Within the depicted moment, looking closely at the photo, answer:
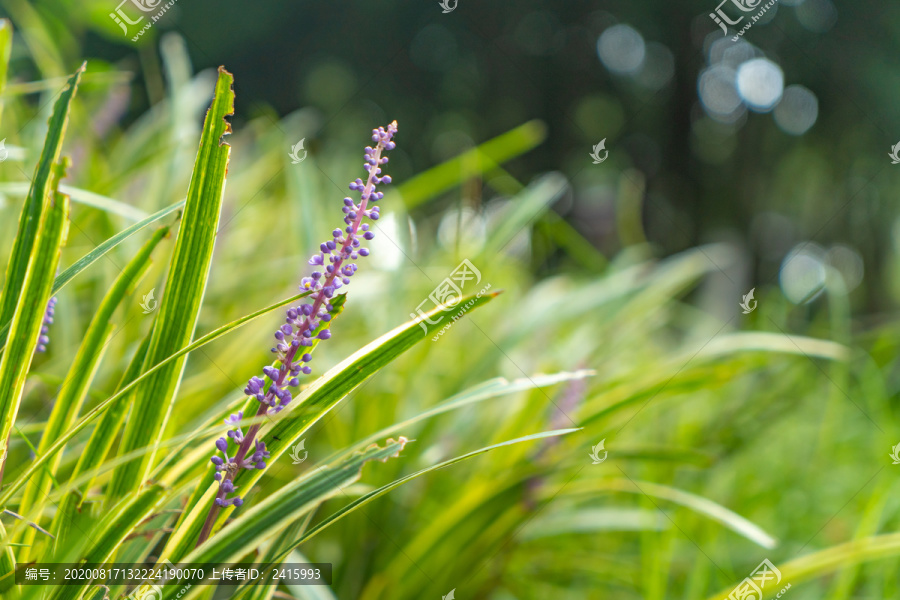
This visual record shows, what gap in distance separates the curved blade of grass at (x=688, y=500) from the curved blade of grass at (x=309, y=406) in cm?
55

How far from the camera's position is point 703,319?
206 cm

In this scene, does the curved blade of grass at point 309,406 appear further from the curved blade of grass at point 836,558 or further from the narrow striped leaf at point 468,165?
the narrow striped leaf at point 468,165

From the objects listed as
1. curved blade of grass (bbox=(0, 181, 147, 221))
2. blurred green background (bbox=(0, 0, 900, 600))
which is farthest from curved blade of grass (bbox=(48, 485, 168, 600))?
curved blade of grass (bbox=(0, 181, 147, 221))

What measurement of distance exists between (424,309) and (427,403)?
200mm

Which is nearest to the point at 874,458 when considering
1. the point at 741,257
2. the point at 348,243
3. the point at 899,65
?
the point at 348,243

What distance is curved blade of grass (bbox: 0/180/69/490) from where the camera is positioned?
0.47 metres

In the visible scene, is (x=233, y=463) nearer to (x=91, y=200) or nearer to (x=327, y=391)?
(x=327, y=391)

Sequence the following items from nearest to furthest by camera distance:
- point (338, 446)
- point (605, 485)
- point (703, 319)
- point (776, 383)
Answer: point (605, 485), point (338, 446), point (776, 383), point (703, 319)

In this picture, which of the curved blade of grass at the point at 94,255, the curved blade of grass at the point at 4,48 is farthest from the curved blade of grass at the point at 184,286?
the curved blade of grass at the point at 4,48

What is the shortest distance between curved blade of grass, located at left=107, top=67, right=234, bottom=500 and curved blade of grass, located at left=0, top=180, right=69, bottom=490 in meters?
0.09

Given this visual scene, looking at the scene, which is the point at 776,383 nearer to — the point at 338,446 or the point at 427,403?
the point at 427,403

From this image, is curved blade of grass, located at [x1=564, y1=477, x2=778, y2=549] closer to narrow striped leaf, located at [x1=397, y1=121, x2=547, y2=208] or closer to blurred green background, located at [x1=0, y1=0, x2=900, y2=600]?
blurred green background, located at [x1=0, y1=0, x2=900, y2=600]

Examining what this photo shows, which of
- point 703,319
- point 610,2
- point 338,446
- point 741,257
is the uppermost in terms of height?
point 610,2

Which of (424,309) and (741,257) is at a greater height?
(424,309)
